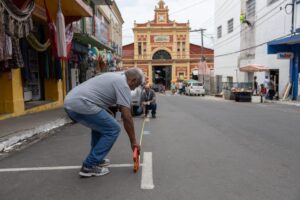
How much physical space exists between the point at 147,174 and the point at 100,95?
1.31 metres

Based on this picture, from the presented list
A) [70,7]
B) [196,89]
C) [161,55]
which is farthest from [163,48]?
[70,7]

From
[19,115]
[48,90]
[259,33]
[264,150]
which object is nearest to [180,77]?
[259,33]

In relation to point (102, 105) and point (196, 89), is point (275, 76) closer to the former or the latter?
point (196, 89)

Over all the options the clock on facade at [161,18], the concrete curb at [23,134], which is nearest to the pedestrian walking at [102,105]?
the concrete curb at [23,134]

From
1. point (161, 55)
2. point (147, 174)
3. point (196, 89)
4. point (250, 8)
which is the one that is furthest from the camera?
point (161, 55)

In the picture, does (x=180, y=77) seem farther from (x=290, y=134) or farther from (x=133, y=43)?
(x=290, y=134)

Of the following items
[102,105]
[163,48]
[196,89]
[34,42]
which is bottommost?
[196,89]

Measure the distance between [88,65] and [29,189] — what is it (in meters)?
18.5

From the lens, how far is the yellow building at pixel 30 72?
9422mm

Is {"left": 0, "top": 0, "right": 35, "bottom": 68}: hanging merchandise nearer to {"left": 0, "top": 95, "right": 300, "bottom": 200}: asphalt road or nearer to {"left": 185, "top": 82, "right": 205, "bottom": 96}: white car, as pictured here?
{"left": 0, "top": 95, "right": 300, "bottom": 200}: asphalt road

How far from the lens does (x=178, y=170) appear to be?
5133 millimetres

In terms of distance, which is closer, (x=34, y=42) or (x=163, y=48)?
(x=34, y=42)

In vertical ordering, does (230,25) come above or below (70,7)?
above

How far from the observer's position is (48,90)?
15.9 meters
